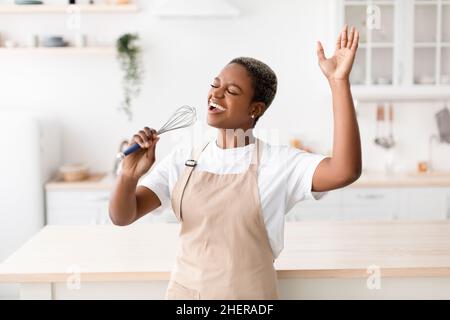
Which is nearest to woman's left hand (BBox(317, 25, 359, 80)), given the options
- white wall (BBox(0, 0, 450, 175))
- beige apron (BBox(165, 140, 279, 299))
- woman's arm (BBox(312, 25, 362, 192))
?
woman's arm (BBox(312, 25, 362, 192))

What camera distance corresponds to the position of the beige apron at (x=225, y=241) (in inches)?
56.7

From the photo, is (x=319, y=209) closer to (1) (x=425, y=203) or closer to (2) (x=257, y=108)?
(1) (x=425, y=203)

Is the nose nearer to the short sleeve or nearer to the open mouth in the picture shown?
the open mouth

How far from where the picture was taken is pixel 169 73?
4027 millimetres

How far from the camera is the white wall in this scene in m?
3.98

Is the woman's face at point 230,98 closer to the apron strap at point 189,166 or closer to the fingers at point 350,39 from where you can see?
the apron strap at point 189,166

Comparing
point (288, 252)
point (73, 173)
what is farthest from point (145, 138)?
point (73, 173)

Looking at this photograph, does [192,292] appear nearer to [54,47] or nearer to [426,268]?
[426,268]

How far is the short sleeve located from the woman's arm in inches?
3.2

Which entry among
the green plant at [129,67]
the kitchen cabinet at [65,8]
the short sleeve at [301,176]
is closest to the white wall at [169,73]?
the green plant at [129,67]

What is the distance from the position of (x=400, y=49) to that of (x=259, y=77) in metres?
2.50

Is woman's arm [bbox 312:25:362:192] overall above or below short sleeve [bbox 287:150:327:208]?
above

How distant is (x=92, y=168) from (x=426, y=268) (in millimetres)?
2720

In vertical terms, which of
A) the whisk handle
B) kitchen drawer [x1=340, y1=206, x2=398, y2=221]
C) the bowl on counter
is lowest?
kitchen drawer [x1=340, y1=206, x2=398, y2=221]
